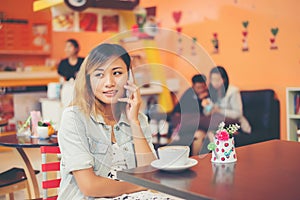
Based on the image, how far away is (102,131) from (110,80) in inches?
10.0

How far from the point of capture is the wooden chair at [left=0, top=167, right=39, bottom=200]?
9.90 feet

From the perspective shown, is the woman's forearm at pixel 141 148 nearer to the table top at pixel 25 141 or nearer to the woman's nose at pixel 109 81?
the woman's nose at pixel 109 81

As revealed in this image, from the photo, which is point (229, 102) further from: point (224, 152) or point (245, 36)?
point (224, 152)

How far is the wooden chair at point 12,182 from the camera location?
302 cm

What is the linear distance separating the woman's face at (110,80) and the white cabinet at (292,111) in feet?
9.96

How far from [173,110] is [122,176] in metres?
4.20

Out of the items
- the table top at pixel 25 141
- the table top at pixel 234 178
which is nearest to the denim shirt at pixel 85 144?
the table top at pixel 234 178

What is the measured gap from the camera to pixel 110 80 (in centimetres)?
181

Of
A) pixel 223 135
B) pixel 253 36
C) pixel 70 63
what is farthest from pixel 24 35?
pixel 223 135

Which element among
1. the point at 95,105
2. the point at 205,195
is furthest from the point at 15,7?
the point at 205,195

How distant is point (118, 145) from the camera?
1966 millimetres

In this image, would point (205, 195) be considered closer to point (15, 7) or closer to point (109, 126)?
point (109, 126)

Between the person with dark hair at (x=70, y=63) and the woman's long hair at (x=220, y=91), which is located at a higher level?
the person with dark hair at (x=70, y=63)

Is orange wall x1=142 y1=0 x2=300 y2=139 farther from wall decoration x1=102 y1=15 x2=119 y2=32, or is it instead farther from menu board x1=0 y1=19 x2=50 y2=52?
menu board x1=0 y1=19 x2=50 y2=52
